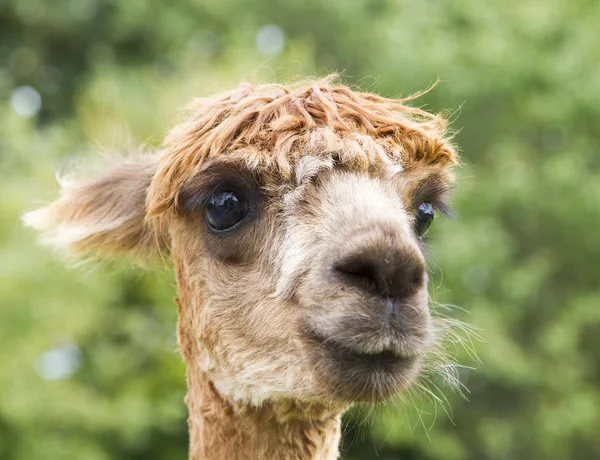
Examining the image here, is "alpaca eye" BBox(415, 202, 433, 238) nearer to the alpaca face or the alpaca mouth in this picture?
the alpaca face

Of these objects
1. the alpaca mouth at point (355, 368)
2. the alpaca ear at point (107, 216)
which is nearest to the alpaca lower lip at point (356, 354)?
the alpaca mouth at point (355, 368)

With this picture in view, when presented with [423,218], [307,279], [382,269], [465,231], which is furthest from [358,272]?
[465,231]

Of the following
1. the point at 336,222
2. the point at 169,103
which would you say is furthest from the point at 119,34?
the point at 336,222

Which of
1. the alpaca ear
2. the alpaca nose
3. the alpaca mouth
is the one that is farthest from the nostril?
the alpaca ear

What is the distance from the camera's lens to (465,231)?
46.9 feet

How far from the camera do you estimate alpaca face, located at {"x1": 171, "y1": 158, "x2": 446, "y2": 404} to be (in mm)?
2717

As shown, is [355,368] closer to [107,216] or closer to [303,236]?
[303,236]

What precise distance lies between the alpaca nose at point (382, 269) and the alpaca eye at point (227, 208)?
59 cm

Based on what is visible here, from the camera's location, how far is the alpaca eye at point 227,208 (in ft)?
10.4

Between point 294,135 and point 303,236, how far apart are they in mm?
426

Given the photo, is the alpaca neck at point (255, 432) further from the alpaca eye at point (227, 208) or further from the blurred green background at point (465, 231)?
the blurred green background at point (465, 231)

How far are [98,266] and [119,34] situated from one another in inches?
756

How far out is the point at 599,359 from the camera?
17.1 meters

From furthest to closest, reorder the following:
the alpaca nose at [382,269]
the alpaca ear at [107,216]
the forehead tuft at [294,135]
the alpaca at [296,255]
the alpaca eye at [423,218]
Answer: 1. the alpaca ear at [107,216]
2. the alpaca eye at [423,218]
3. the forehead tuft at [294,135]
4. the alpaca at [296,255]
5. the alpaca nose at [382,269]
